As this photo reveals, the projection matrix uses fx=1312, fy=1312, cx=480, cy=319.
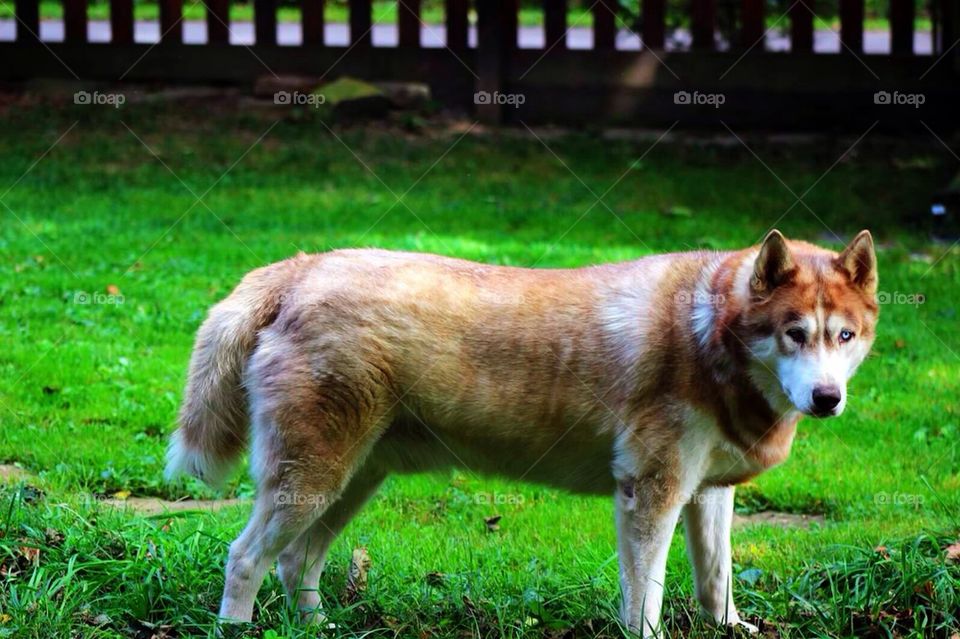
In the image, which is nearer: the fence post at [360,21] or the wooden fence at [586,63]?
the wooden fence at [586,63]

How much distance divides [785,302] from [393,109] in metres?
8.81

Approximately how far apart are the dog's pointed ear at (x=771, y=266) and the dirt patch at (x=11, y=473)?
3.31m

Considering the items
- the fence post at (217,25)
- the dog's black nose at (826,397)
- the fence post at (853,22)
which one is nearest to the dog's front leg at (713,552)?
the dog's black nose at (826,397)

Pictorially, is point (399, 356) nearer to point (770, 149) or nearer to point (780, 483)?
point (780, 483)

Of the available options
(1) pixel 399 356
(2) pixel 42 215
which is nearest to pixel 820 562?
(1) pixel 399 356

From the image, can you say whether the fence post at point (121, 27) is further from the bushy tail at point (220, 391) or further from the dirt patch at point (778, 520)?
the dirt patch at point (778, 520)

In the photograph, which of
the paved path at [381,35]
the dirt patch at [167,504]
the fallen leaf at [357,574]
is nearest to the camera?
the fallen leaf at [357,574]

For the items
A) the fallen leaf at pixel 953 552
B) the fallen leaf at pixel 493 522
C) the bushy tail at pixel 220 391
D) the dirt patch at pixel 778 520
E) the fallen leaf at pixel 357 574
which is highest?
the bushy tail at pixel 220 391

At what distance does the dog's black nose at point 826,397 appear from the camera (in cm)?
412

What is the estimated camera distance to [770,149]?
1198cm

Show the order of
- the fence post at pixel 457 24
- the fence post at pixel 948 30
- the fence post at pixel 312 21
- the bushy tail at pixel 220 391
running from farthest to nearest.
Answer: the fence post at pixel 312 21 < the fence post at pixel 457 24 < the fence post at pixel 948 30 < the bushy tail at pixel 220 391

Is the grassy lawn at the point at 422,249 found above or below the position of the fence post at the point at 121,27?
below

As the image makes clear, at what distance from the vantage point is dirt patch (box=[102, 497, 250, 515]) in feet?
18.6

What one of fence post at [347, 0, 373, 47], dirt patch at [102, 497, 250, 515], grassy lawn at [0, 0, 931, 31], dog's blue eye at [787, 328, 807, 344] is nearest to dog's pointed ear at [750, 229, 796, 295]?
dog's blue eye at [787, 328, 807, 344]
